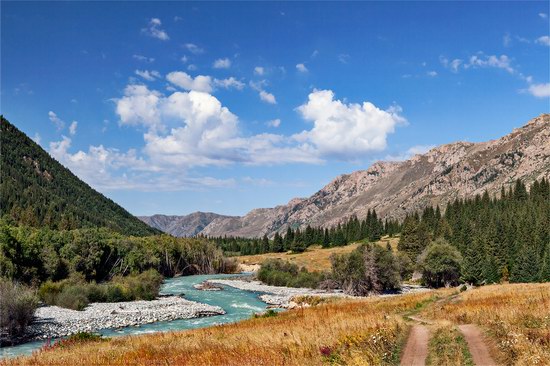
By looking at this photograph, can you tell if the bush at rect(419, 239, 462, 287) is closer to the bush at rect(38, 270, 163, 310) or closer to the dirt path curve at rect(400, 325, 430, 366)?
the bush at rect(38, 270, 163, 310)

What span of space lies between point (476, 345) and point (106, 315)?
45.2m

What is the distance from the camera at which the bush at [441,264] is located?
81431 millimetres

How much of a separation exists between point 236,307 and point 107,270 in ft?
133

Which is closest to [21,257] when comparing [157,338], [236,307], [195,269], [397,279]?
[236,307]

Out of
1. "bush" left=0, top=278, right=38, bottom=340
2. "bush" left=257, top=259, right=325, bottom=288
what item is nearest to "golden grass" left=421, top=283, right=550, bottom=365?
"bush" left=0, top=278, right=38, bottom=340

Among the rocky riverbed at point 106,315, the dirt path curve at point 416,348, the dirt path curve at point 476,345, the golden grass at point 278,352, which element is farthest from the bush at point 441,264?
the golden grass at point 278,352

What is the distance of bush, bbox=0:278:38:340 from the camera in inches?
1442

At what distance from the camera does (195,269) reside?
466ft

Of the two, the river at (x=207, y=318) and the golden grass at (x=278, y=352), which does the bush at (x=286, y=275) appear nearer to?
the river at (x=207, y=318)

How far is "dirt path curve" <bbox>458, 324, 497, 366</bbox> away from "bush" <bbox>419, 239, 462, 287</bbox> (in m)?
66.7

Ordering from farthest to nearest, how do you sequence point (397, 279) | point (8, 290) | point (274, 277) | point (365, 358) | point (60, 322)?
point (274, 277)
point (397, 279)
point (60, 322)
point (8, 290)
point (365, 358)

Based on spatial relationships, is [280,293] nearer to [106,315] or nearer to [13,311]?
[106,315]

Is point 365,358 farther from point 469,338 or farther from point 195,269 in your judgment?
point 195,269

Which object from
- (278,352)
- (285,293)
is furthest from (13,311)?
(285,293)
